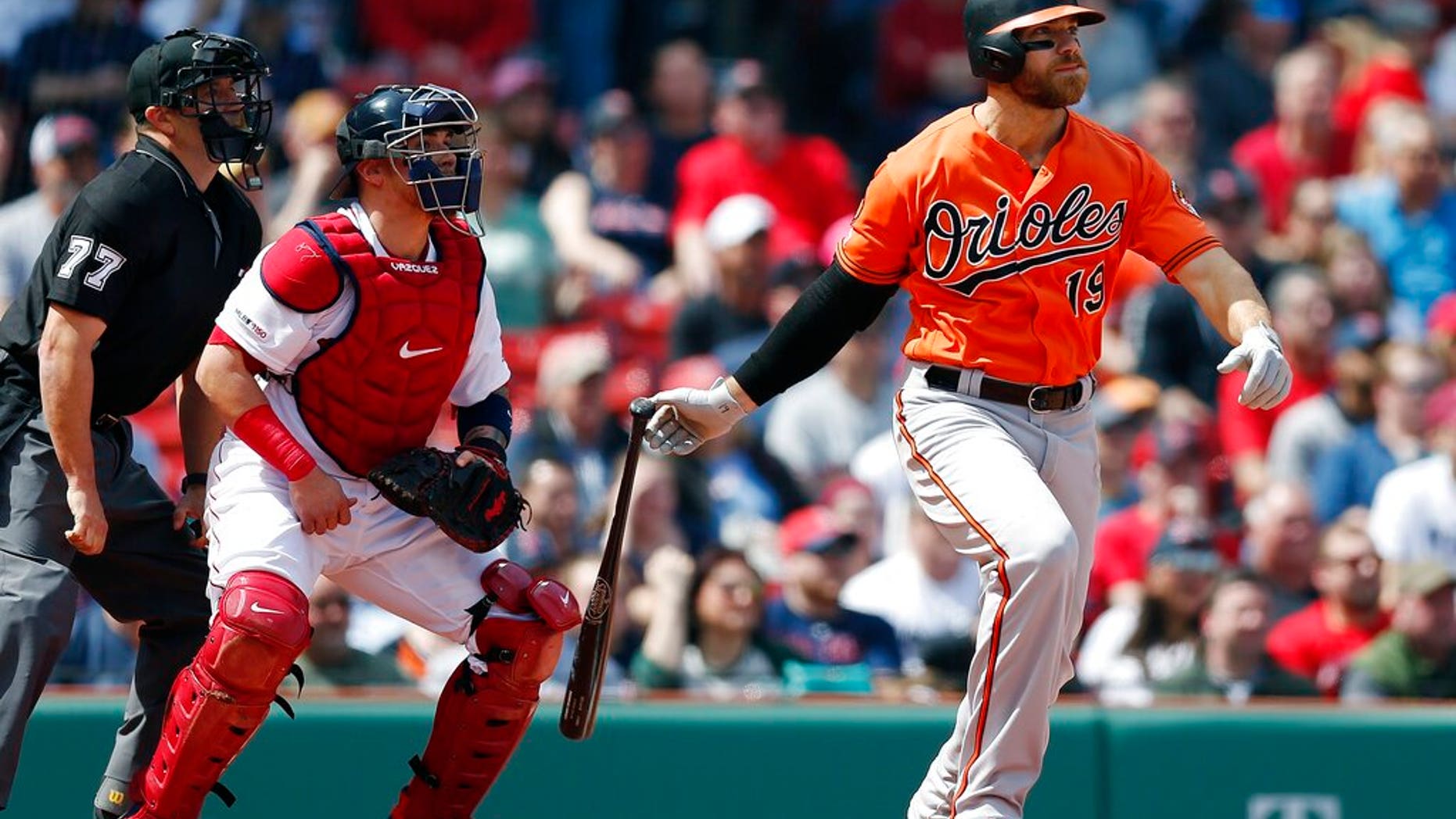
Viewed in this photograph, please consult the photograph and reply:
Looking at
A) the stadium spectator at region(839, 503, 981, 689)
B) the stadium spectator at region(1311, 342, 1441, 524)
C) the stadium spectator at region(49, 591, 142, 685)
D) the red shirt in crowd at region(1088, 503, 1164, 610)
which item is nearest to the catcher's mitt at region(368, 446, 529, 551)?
the stadium spectator at region(49, 591, 142, 685)

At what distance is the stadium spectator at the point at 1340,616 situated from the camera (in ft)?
25.6

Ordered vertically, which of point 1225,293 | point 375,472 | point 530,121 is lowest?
point 530,121

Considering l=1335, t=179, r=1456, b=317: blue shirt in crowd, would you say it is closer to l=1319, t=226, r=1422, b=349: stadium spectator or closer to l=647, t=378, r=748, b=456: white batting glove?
l=1319, t=226, r=1422, b=349: stadium spectator

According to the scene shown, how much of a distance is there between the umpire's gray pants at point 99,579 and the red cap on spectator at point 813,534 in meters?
2.80

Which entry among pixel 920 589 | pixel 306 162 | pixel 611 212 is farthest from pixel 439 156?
pixel 611 212

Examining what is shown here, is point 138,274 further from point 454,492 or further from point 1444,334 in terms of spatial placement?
point 1444,334

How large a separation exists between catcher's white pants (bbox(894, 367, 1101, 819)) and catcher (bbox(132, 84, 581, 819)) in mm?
967

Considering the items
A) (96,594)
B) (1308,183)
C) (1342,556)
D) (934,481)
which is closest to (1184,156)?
(1308,183)

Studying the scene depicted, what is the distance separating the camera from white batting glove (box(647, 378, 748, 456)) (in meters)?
5.46

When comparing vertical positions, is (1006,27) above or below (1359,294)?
above

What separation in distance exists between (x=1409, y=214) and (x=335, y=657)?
605 centimetres

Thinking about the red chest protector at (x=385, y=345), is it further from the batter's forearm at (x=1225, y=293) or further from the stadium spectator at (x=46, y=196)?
the stadium spectator at (x=46, y=196)

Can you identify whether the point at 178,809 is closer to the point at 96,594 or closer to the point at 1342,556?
the point at 96,594

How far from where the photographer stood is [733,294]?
9562 millimetres
